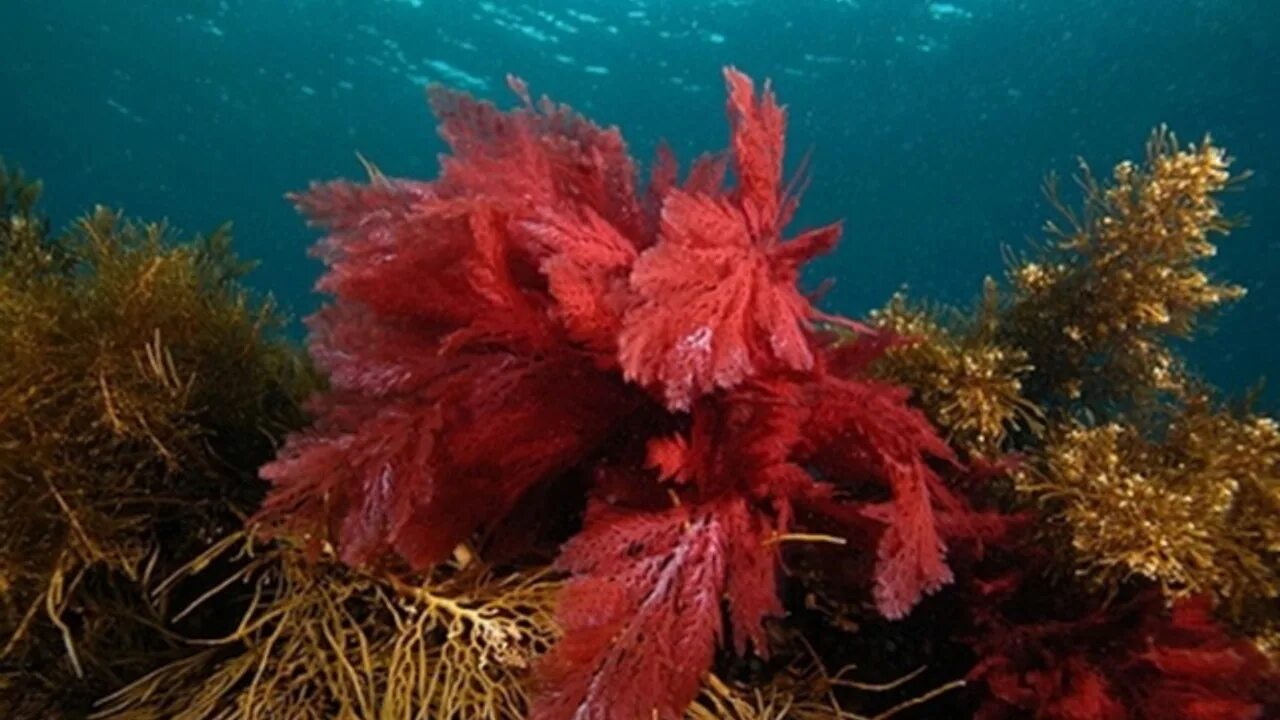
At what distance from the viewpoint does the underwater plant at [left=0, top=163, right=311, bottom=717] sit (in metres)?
2.57

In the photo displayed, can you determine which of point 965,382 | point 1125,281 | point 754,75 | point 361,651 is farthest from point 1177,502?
point 754,75

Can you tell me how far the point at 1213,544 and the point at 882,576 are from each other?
3.98ft

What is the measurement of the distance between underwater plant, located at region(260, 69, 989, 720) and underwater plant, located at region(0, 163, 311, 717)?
1.95 feet

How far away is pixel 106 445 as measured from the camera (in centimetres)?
273

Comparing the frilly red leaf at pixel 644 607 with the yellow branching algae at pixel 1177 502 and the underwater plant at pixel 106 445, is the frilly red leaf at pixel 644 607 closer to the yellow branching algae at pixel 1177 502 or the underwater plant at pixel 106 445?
the yellow branching algae at pixel 1177 502

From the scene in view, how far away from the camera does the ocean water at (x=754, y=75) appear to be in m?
32.4

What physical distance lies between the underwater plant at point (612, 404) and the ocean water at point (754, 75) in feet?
86.0

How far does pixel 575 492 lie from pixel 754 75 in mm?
34631

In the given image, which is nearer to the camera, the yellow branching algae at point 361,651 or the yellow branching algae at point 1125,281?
the yellow branching algae at point 361,651

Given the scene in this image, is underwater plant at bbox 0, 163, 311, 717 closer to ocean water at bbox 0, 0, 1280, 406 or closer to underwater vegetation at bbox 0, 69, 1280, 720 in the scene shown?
underwater vegetation at bbox 0, 69, 1280, 720

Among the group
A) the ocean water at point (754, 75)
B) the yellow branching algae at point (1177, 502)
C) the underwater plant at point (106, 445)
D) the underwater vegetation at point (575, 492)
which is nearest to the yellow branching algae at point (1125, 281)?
the underwater vegetation at point (575, 492)

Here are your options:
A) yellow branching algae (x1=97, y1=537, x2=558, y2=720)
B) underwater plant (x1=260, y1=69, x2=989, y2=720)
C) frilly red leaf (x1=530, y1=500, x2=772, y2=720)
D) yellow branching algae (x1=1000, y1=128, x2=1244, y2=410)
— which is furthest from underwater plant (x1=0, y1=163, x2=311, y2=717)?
yellow branching algae (x1=1000, y1=128, x2=1244, y2=410)

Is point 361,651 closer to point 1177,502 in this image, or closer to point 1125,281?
point 1177,502

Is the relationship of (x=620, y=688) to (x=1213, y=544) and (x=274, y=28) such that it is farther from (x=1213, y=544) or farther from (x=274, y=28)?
(x=274, y=28)
